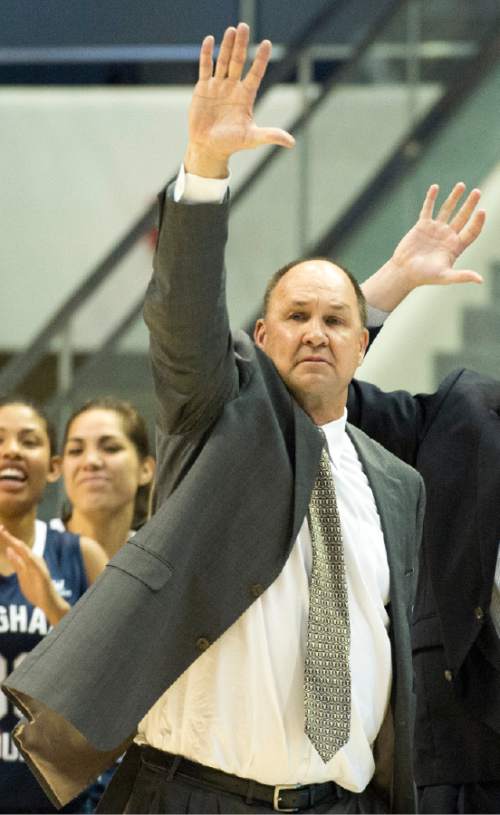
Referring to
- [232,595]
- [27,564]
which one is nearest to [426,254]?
[232,595]

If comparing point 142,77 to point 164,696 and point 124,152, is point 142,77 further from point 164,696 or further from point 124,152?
point 164,696

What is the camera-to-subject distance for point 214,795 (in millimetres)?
2697

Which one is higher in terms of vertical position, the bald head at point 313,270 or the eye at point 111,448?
the bald head at point 313,270

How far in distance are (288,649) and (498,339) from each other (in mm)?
4155

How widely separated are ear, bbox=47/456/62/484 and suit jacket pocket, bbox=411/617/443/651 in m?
1.55

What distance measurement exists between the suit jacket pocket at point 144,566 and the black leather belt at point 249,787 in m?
0.35

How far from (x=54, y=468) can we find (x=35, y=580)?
2.68 ft

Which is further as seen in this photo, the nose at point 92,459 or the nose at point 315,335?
the nose at point 92,459

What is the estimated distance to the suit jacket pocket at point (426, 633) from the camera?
3.58 m

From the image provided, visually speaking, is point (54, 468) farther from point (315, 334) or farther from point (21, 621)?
point (315, 334)

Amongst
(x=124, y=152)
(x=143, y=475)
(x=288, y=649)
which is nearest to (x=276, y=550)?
(x=288, y=649)

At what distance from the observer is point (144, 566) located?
2605mm

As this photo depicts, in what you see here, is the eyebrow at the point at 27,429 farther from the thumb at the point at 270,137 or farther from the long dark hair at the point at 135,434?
the thumb at the point at 270,137

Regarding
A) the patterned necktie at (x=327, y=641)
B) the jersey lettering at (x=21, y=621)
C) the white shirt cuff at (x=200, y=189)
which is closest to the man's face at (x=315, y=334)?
the patterned necktie at (x=327, y=641)
